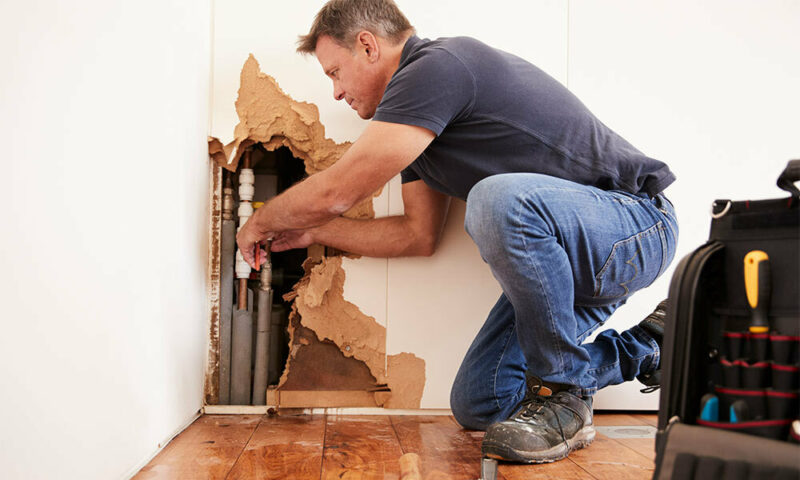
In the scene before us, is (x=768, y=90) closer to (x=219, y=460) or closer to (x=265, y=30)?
(x=265, y=30)

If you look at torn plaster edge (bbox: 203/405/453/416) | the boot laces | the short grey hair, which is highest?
the short grey hair

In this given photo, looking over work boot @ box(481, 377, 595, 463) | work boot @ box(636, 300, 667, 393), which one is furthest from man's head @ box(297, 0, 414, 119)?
work boot @ box(636, 300, 667, 393)

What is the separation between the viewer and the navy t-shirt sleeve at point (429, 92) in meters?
1.51

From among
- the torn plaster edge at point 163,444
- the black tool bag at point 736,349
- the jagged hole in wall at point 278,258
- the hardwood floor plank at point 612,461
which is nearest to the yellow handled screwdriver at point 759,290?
the black tool bag at point 736,349

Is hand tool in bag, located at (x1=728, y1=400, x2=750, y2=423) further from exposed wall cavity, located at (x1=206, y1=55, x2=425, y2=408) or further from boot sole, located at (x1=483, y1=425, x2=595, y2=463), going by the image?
exposed wall cavity, located at (x1=206, y1=55, x2=425, y2=408)

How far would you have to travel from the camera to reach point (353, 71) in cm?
180

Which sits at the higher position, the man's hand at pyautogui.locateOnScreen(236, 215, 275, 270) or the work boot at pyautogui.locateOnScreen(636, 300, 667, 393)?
the man's hand at pyautogui.locateOnScreen(236, 215, 275, 270)

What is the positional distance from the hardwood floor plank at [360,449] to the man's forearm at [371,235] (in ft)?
1.82

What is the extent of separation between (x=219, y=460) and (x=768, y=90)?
2.17 m

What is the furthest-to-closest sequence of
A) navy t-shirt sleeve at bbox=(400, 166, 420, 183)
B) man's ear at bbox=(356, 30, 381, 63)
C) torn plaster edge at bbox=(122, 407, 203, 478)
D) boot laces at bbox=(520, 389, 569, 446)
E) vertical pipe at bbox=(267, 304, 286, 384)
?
vertical pipe at bbox=(267, 304, 286, 384) → navy t-shirt sleeve at bbox=(400, 166, 420, 183) → man's ear at bbox=(356, 30, 381, 63) → boot laces at bbox=(520, 389, 569, 446) → torn plaster edge at bbox=(122, 407, 203, 478)

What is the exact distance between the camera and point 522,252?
1451mm

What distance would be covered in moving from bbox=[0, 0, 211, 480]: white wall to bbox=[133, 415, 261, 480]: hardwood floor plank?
49 mm

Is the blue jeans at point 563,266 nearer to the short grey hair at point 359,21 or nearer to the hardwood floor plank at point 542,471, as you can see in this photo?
the hardwood floor plank at point 542,471

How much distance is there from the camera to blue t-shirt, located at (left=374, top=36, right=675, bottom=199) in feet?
5.03
